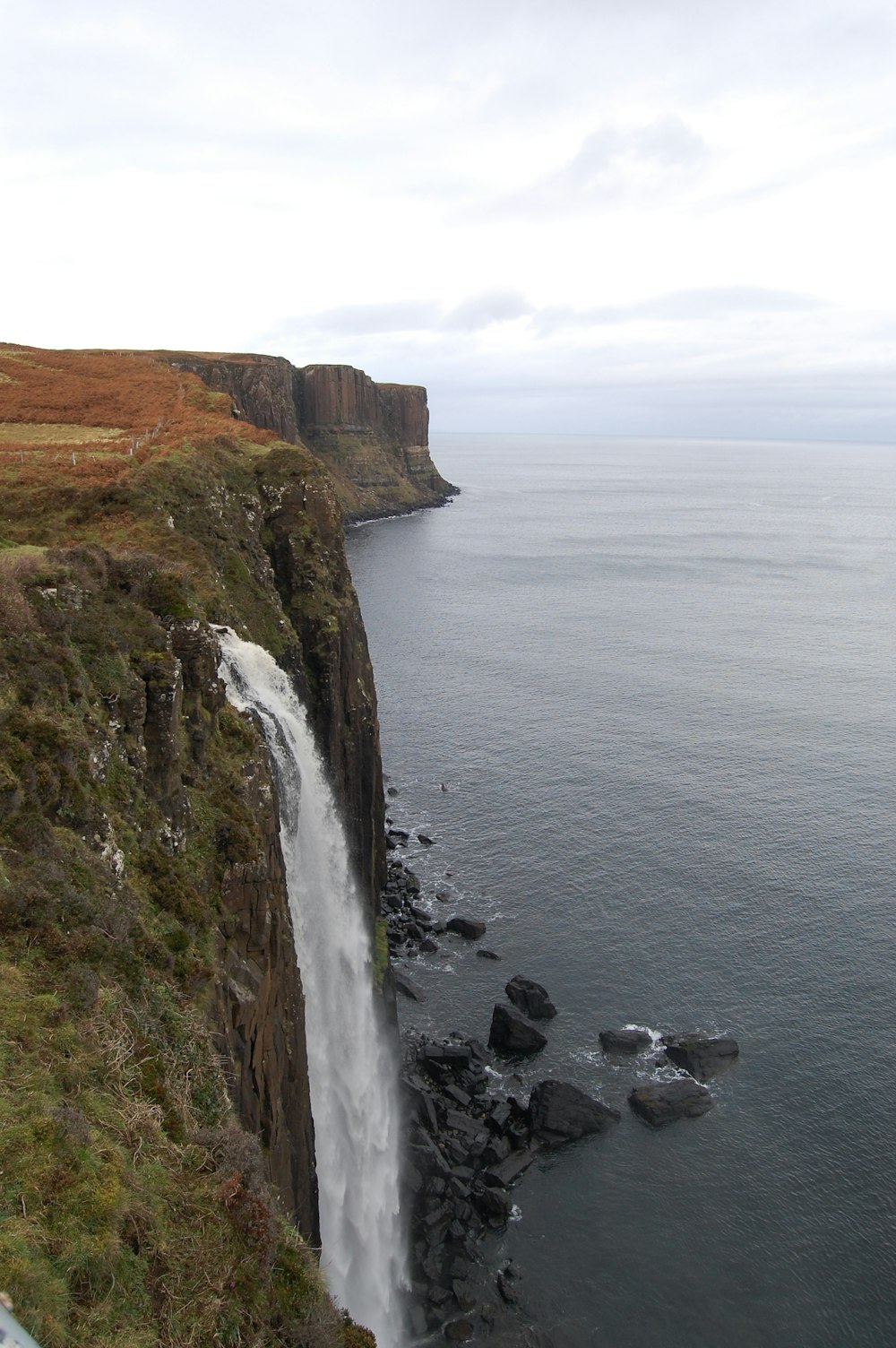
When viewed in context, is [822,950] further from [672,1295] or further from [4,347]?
[4,347]

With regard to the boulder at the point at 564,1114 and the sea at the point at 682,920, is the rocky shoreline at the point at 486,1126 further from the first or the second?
the sea at the point at 682,920

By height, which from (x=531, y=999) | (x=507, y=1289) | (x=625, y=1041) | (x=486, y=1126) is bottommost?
(x=507, y=1289)

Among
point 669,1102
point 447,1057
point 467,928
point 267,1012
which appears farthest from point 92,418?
point 669,1102

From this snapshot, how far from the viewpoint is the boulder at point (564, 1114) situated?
37156 millimetres

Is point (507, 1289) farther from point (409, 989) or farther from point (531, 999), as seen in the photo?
point (409, 989)

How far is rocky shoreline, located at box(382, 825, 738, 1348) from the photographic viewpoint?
30.1 m

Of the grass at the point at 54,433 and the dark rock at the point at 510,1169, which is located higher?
the grass at the point at 54,433

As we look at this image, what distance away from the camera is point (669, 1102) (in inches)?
Result: 1517

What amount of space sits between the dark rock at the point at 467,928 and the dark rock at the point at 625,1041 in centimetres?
962

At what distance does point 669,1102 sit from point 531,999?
7.94 metres

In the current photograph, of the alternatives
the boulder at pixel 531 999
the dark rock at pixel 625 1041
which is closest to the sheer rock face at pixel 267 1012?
the boulder at pixel 531 999

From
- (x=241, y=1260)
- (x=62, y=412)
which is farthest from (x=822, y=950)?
(x=62, y=412)

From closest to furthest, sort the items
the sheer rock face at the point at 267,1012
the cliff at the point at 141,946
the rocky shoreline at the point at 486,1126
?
the cliff at the point at 141,946, the sheer rock face at the point at 267,1012, the rocky shoreline at the point at 486,1126

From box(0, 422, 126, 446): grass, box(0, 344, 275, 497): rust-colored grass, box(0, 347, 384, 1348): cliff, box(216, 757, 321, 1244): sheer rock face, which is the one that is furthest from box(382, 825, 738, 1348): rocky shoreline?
box(0, 422, 126, 446): grass
